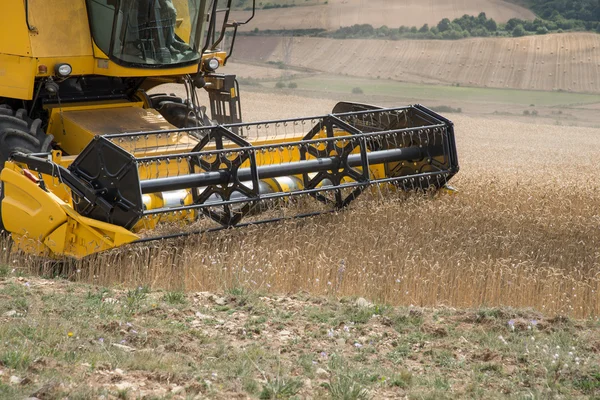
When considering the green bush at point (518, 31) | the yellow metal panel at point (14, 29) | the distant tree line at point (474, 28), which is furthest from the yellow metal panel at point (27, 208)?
the green bush at point (518, 31)

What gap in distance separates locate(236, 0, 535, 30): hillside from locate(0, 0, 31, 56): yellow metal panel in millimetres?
33371

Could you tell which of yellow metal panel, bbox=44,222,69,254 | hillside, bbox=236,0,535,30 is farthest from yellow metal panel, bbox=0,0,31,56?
hillside, bbox=236,0,535,30

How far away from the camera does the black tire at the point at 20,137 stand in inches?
255

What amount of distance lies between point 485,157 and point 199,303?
366 inches

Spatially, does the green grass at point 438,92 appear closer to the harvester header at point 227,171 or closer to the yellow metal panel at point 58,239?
the harvester header at point 227,171

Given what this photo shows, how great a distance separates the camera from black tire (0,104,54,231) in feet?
21.2

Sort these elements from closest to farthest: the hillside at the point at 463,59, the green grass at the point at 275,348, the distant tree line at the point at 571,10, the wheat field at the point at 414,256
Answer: the green grass at the point at 275,348 → the wheat field at the point at 414,256 → the hillside at the point at 463,59 → the distant tree line at the point at 571,10

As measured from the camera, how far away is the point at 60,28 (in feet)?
23.2

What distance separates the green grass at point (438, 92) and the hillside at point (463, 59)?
3.10 feet

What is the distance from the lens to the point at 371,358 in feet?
12.7

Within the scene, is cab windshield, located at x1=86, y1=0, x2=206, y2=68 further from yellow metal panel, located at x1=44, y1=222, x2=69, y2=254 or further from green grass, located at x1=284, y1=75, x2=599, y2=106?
green grass, located at x1=284, y1=75, x2=599, y2=106

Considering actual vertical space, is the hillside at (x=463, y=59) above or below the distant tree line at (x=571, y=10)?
below

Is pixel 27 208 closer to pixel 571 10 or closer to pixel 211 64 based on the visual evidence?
pixel 211 64

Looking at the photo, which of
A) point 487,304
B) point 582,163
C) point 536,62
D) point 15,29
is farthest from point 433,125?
point 536,62
